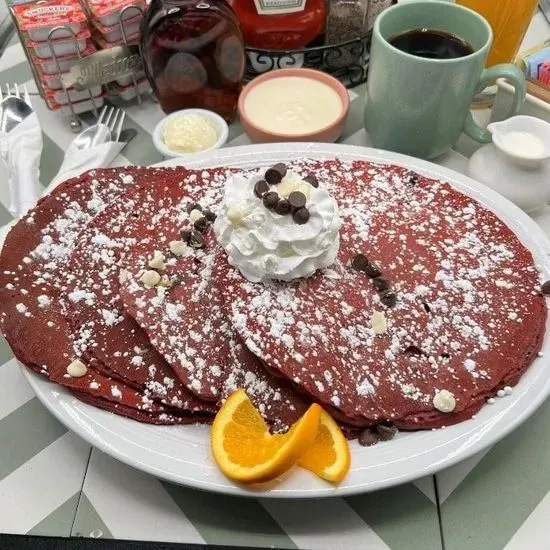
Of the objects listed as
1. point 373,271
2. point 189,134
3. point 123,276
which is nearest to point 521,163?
point 373,271

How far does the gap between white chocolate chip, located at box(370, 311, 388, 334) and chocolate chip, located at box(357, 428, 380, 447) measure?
0.18 metres

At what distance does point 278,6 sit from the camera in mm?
1748

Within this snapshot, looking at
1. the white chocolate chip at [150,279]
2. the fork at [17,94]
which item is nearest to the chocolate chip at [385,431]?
the white chocolate chip at [150,279]

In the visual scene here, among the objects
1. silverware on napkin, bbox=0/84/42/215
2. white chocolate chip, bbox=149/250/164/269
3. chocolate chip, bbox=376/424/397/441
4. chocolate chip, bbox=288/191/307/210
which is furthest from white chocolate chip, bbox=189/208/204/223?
chocolate chip, bbox=376/424/397/441

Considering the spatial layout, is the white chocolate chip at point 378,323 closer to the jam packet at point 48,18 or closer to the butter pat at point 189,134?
the butter pat at point 189,134

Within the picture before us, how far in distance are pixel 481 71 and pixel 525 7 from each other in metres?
0.38

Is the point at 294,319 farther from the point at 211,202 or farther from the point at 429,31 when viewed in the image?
the point at 429,31

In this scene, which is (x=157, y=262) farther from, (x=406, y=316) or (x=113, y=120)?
(x=113, y=120)

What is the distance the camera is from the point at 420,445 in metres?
1.03

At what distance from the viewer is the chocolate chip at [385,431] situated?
1028mm

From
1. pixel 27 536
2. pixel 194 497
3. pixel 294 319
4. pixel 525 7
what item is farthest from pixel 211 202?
pixel 525 7

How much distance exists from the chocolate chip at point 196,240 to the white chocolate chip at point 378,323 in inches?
14.9

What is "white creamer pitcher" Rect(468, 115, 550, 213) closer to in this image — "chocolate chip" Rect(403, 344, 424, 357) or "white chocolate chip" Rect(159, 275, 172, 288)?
"chocolate chip" Rect(403, 344, 424, 357)

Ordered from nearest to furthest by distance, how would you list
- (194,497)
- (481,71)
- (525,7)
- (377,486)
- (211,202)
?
(377,486), (194,497), (211,202), (481,71), (525,7)
